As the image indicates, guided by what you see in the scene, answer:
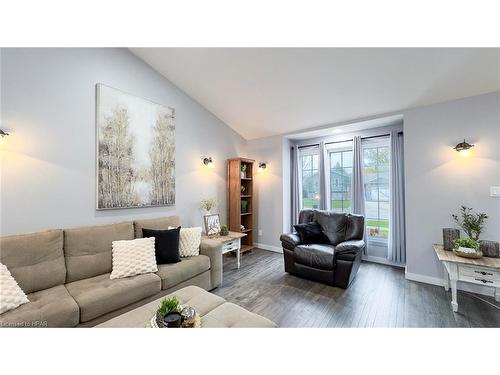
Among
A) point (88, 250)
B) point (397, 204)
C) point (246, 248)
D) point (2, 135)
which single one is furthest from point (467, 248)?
point (2, 135)

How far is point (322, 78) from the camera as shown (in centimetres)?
265

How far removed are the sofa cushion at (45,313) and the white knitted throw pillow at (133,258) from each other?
0.45m

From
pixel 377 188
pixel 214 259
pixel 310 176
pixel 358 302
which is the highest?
pixel 310 176

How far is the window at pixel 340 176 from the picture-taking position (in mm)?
3945

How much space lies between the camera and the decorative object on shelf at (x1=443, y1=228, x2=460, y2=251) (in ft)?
8.18

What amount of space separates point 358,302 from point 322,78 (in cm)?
280

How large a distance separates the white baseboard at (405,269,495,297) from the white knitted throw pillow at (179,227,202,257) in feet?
10.0

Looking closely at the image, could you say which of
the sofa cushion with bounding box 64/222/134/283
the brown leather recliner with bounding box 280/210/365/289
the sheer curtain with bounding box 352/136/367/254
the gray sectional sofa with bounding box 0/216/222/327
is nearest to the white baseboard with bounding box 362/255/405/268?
the sheer curtain with bounding box 352/136/367/254

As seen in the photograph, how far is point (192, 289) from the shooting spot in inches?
71.8

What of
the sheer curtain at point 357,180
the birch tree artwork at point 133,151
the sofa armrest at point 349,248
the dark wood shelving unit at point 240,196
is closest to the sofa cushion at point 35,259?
the birch tree artwork at point 133,151

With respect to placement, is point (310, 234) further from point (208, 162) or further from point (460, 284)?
point (208, 162)

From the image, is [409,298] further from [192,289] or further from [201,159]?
[201,159]
